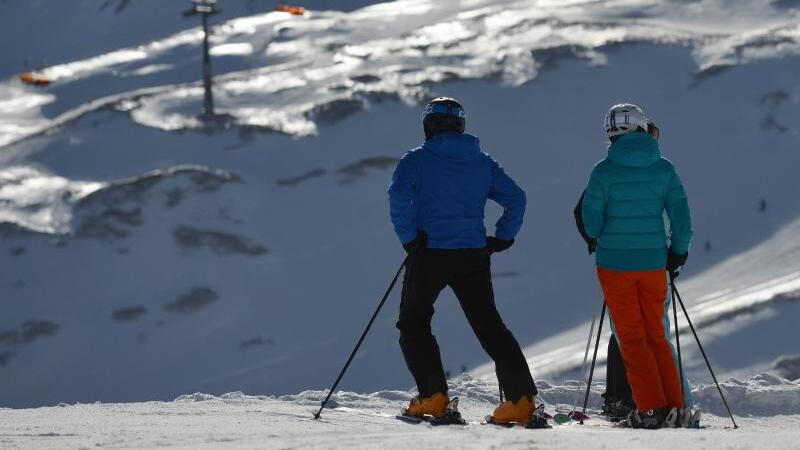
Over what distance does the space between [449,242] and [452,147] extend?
23.9 inches

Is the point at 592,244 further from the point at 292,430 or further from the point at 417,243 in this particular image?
the point at 292,430

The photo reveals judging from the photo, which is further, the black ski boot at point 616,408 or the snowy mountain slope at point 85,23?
the snowy mountain slope at point 85,23

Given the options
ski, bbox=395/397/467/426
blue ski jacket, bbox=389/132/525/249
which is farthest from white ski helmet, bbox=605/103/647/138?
ski, bbox=395/397/467/426

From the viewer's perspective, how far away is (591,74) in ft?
144

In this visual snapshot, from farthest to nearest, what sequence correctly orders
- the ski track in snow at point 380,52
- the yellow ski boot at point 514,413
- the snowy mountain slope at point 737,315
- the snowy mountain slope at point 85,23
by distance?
the snowy mountain slope at point 85,23
the ski track in snow at point 380,52
the snowy mountain slope at point 737,315
the yellow ski boot at point 514,413

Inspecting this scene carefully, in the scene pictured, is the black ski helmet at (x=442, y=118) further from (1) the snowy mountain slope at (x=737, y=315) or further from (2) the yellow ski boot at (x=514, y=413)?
(1) the snowy mountain slope at (x=737, y=315)

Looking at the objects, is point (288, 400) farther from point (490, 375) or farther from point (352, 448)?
point (490, 375)

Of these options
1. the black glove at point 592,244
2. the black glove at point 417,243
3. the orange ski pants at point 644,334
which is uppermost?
the black glove at point 417,243

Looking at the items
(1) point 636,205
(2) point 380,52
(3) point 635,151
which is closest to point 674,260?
(1) point 636,205

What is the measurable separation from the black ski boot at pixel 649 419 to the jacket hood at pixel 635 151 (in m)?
1.60

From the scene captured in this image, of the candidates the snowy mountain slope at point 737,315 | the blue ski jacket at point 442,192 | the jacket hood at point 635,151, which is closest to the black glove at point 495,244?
the blue ski jacket at point 442,192

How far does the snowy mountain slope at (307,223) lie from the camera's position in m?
31.1

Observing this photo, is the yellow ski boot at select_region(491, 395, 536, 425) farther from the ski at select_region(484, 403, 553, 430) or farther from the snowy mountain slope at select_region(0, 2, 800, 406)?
the snowy mountain slope at select_region(0, 2, 800, 406)

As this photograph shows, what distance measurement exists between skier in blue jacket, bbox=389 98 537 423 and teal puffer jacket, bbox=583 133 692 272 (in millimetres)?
671
